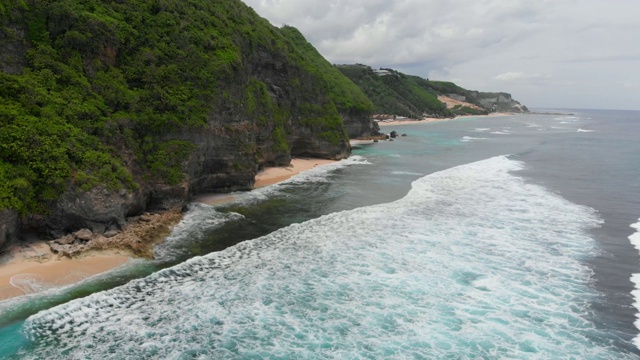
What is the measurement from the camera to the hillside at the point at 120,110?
746 inches

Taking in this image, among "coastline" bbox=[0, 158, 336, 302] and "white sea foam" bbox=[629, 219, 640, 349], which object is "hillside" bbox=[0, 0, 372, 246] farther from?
"white sea foam" bbox=[629, 219, 640, 349]

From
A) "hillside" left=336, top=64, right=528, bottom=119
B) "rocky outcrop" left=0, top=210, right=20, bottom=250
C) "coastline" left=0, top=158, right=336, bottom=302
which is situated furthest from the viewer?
"hillside" left=336, top=64, right=528, bottom=119

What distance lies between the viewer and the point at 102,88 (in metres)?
24.6

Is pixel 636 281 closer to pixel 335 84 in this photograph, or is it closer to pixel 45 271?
pixel 45 271

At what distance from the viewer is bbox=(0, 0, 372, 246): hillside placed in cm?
1895

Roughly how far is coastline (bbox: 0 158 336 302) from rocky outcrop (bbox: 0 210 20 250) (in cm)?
45

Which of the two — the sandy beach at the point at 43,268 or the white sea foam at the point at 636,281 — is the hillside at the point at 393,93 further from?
the sandy beach at the point at 43,268

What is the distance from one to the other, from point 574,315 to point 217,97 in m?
24.8

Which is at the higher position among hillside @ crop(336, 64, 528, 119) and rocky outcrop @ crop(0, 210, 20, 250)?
hillside @ crop(336, 64, 528, 119)

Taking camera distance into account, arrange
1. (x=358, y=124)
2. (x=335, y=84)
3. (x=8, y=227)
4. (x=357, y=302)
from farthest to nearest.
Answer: (x=358, y=124) < (x=335, y=84) < (x=8, y=227) < (x=357, y=302)

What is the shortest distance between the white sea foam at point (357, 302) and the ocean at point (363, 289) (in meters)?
0.06

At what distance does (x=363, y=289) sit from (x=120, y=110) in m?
18.6

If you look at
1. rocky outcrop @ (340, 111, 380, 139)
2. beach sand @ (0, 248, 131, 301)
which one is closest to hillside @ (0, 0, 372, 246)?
beach sand @ (0, 248, 131, 301)

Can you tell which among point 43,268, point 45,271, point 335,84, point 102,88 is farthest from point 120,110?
point 335,84
